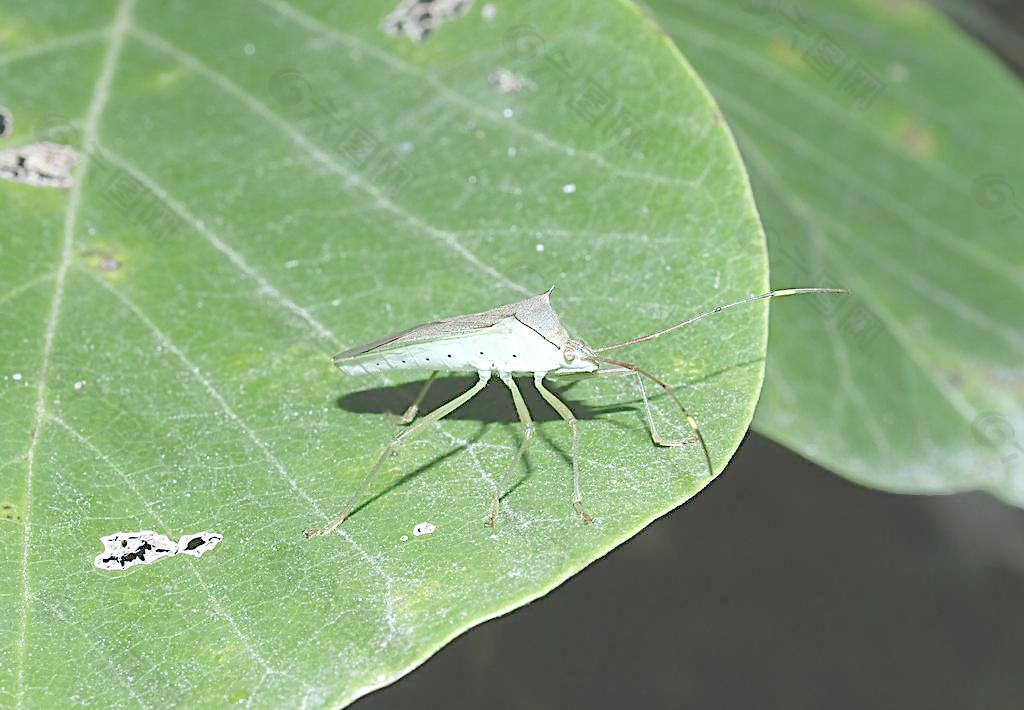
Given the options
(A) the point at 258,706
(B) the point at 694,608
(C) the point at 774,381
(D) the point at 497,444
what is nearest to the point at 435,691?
(B) the point at 694,608

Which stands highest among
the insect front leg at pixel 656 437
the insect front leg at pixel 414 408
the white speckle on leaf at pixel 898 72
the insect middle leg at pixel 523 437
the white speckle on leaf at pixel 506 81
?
the white speckle on leaf at pixel 898 72

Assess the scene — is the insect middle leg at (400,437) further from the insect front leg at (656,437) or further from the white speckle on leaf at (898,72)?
the white speckle on leaf at (898,72)

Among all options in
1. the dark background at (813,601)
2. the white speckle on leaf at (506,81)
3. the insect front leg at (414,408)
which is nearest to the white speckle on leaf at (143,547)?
the insect front leg at (414,408)

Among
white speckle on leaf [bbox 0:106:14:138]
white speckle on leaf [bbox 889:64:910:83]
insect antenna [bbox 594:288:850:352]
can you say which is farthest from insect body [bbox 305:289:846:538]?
white speckle on leaf [bbox 889:64:910:83]

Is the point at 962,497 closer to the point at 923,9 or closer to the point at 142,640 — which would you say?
the point at 923,9

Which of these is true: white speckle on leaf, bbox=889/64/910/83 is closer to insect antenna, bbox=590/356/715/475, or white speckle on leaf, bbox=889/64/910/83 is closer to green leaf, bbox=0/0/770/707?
green leaf, bbox=0/0/770/707

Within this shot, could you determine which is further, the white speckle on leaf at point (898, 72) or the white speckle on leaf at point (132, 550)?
the white speckle on leaf at point (898, 72)

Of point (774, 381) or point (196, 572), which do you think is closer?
point (196, 572)
